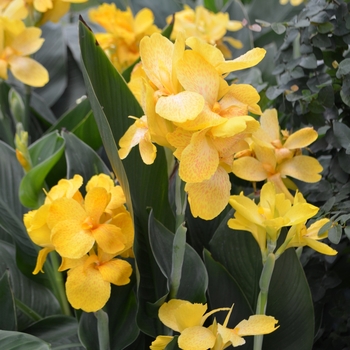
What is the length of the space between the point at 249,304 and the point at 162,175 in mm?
181

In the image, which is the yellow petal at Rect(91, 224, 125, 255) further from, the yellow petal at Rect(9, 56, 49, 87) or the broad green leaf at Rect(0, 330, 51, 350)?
the yellow petal at Rect(9, 56, 49, 87)

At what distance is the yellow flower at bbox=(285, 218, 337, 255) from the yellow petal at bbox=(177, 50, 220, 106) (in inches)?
6.0

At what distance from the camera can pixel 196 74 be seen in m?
0.46

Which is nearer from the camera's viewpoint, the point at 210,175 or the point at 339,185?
the point at 210,175

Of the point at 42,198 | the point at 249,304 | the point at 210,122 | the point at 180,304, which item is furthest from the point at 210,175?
the point at 42,198

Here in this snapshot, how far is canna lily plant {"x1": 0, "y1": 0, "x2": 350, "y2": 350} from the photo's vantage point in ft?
1.54

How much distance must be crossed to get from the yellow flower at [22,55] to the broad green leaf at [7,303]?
A: 393mm

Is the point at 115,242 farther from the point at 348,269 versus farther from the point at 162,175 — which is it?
the point at 348,269

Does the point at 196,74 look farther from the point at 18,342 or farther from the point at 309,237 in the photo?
the point at 18,342

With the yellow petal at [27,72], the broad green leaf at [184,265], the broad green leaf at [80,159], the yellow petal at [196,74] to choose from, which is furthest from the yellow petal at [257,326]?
the yellow petal at [27,72]

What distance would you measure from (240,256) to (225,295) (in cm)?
5

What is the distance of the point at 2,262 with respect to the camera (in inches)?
30.1

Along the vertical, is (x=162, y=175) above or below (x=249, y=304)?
above

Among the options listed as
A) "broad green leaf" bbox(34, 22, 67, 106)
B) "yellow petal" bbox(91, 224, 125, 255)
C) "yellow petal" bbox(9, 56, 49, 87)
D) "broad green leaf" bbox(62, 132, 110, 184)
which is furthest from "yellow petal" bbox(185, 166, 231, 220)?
"broad green leaf" bbox(34, 22, 67, 106)
